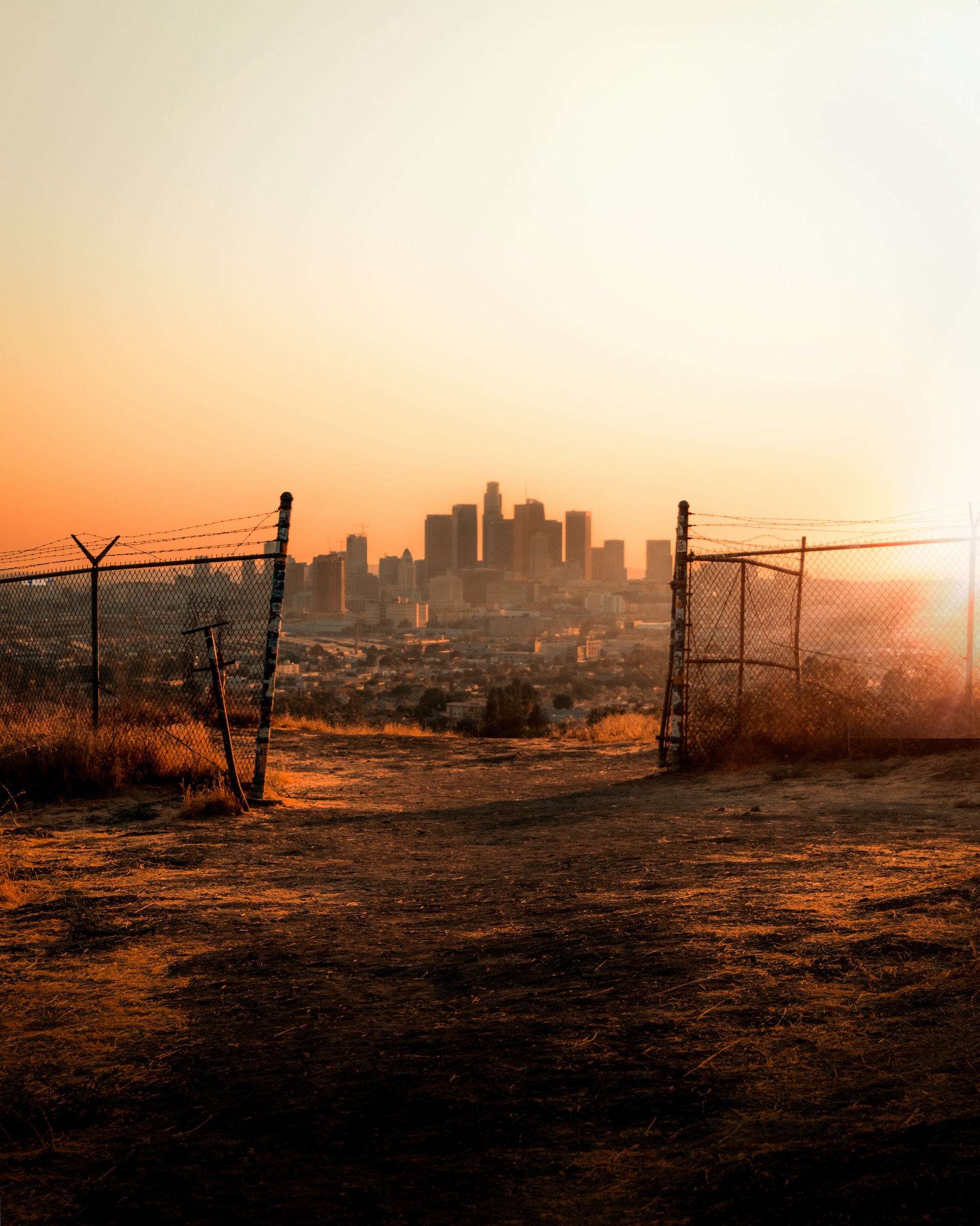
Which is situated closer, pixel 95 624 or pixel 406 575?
pixel 95 624

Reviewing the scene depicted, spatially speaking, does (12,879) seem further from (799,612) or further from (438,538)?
(438,538)

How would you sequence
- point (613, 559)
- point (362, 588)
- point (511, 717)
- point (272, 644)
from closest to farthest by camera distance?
1. point (272, 644)
2. point (511, 717)
3. point (362, 588)
4. point (613, 559)

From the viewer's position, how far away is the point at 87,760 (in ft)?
34.8

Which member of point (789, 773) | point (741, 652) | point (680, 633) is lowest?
point (789, 773)

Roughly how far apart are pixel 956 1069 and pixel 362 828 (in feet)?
21.8

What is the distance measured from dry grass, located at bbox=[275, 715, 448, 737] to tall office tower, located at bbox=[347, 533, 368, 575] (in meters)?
39.9

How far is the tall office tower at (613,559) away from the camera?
275 ft

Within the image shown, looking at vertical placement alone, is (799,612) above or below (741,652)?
above

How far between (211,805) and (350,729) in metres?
9.55

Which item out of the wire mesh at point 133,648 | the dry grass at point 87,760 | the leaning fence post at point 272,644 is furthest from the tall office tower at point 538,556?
the leaning fence post at point 272,644

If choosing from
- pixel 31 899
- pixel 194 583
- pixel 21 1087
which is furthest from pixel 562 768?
pixel 21 1087

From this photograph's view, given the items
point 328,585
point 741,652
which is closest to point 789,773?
point 741,652

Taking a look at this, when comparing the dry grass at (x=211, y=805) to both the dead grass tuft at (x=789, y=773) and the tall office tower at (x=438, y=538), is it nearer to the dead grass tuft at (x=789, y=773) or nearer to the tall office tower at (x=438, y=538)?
the dead grass tuft at (x=789, y=773)

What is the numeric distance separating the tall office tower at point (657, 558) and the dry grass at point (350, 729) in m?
26.1
